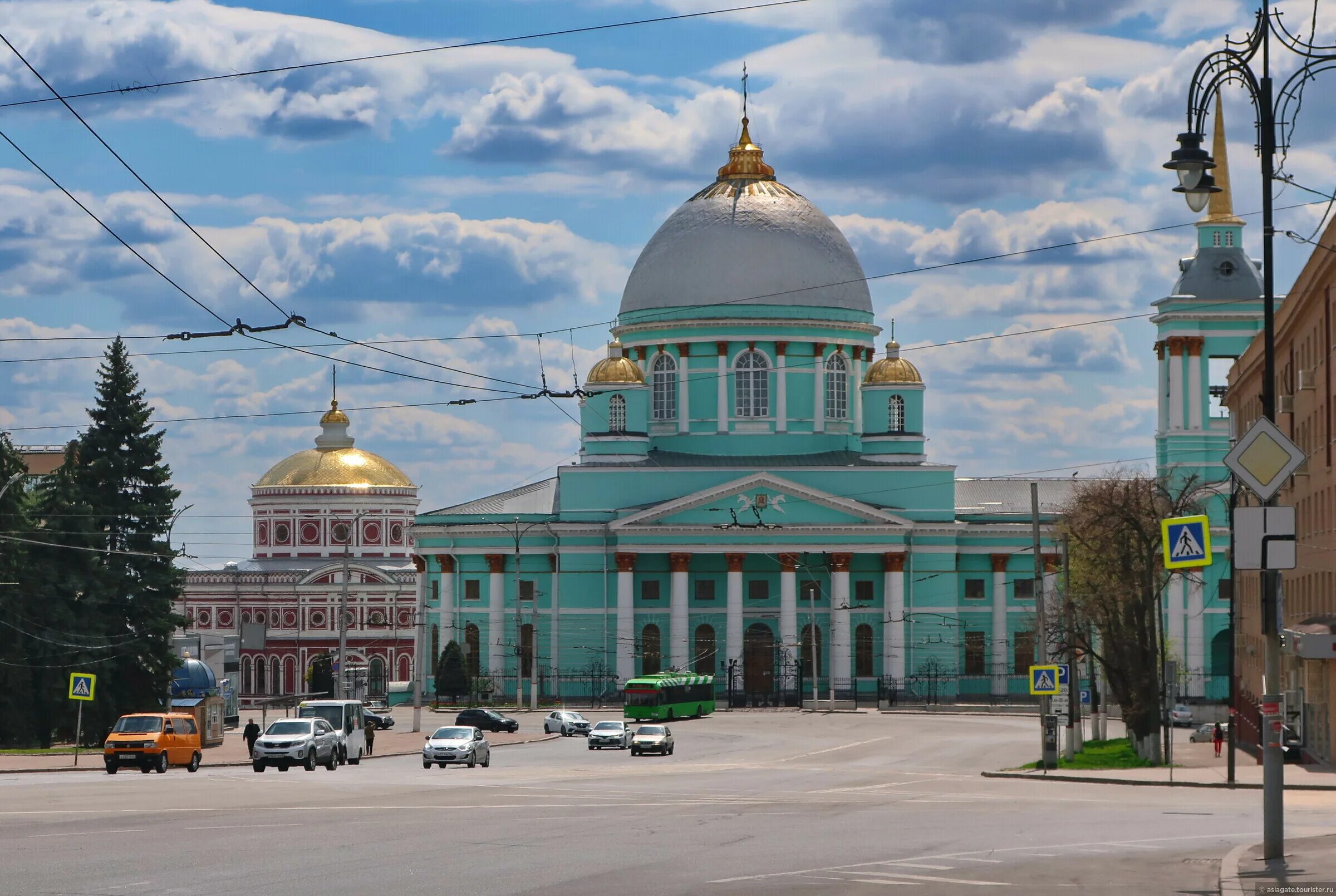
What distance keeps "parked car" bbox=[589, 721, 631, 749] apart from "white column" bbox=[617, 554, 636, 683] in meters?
33.2

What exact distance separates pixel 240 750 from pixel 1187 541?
36.4 m

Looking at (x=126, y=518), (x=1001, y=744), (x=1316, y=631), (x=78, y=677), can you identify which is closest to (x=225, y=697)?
(x=126, y=518)

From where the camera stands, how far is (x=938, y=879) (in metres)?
Answer: 20.1

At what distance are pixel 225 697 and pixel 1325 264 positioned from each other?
54824 mm

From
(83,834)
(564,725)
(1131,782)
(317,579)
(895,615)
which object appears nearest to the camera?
(83,834)

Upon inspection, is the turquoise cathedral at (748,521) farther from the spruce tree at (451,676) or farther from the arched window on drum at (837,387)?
the spruce tree at (451,676)

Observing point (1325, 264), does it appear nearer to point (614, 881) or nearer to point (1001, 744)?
point (1001, 744)

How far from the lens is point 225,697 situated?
86.3m

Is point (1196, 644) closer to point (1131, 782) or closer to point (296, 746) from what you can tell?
point (1131, 782)

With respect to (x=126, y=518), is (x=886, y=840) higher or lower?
lower

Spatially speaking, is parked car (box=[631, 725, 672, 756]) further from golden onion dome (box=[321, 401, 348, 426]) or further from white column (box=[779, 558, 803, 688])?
golden onion dome (box=[321, 401, 348, 426])

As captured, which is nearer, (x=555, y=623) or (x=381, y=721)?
(x=381, y=721)

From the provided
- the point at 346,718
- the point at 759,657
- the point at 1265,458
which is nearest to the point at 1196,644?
the point at 759,657

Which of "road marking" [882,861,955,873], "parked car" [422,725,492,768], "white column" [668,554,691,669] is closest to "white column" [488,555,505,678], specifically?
"white column" [668,554,691,669]
